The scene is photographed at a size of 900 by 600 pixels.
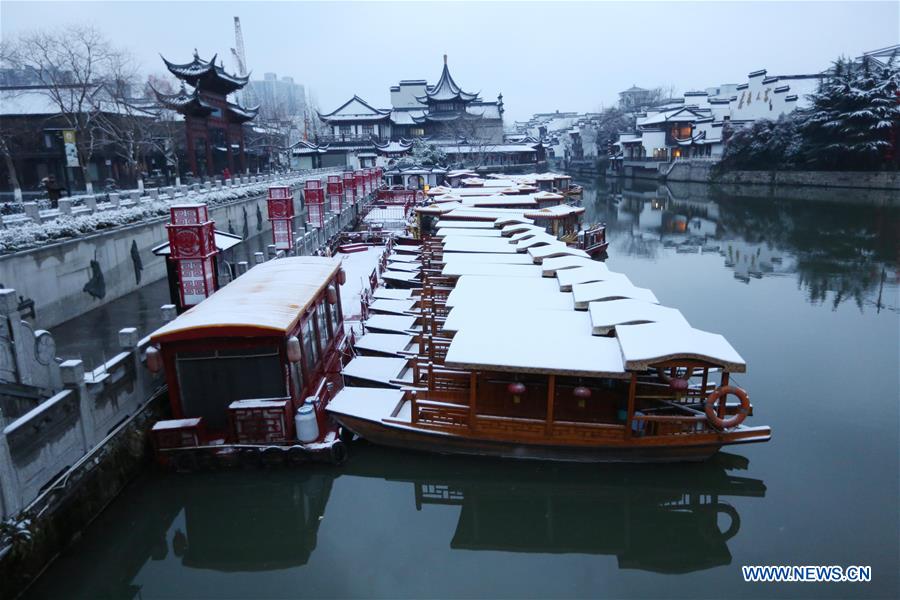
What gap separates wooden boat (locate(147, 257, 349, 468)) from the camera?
351 inches

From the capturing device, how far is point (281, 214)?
742 inches

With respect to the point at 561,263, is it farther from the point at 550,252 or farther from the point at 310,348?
the point at 310,348

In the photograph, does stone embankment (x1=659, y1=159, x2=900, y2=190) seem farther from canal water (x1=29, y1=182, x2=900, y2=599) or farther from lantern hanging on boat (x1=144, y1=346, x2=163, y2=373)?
lantern hanging on boat (x1=144, y1=346, x2=163, y2=373)

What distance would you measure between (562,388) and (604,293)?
2426 millimetres

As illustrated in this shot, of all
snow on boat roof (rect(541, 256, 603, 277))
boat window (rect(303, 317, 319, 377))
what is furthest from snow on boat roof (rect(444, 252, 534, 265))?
boat window (rect(303, 317, 319, 377))

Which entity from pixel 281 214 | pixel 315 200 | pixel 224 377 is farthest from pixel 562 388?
pixel 315 200

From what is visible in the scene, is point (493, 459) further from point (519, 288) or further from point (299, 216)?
point (299, 216)

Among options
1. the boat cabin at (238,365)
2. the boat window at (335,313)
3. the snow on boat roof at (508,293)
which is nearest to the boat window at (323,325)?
the boat window at (335,313)

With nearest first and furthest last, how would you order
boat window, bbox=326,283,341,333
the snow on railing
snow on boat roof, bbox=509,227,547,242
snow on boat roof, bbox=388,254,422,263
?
boat window, bbox=326,283,341,333, the snow on railing, snow on boat roof, bbox=509,227,547,242, snow on boat roof, bbox=388,254,422,263

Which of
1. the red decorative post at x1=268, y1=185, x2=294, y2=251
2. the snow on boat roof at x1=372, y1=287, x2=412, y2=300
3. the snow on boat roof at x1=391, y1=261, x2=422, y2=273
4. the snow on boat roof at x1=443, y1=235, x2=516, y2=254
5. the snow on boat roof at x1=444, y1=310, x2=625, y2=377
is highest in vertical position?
the red decorative post at x1=268, y1=185, x2=294, y2=251

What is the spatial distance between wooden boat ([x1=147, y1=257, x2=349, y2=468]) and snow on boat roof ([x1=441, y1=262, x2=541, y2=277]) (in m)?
5.53

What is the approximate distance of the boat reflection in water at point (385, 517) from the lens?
8.05 m

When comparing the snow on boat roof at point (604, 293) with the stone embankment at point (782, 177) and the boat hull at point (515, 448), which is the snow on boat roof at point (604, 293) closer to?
the boat hull at point (515, 448)

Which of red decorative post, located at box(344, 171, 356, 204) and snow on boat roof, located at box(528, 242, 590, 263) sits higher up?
red decorative post, located at box(344, 171, 356, 204)
